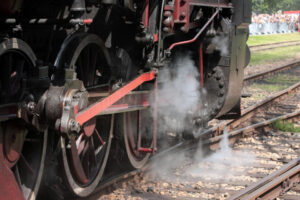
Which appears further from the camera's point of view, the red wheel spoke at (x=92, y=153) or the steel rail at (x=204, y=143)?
the steel rail at (x=204, y=143)

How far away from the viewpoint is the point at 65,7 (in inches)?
162

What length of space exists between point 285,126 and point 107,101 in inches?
186

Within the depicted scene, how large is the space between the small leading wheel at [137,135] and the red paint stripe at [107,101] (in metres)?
0.59

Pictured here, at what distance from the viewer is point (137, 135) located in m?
5.29

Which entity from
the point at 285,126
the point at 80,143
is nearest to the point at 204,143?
the point at 285,126

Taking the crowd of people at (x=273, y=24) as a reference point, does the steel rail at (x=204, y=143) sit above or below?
below

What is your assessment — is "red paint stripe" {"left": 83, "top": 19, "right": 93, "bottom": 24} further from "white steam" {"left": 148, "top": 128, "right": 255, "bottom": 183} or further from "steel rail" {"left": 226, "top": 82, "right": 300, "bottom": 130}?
"steel rail" {"left": 226, "top": 82, "right": 300, "bottom": 130}

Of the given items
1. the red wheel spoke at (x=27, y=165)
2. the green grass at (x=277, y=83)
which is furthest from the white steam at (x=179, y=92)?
the green grass at (x=277, y=83)

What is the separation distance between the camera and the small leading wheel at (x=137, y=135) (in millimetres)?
5230

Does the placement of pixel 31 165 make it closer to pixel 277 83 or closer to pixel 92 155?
pixel 92 155

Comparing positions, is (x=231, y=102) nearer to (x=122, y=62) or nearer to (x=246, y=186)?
(x=246, y=186)

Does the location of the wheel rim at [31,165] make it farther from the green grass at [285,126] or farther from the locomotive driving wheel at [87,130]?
the green grass at [285,126]

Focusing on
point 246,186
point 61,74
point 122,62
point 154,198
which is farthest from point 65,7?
point 246,186

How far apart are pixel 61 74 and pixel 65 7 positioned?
2.35 feet
